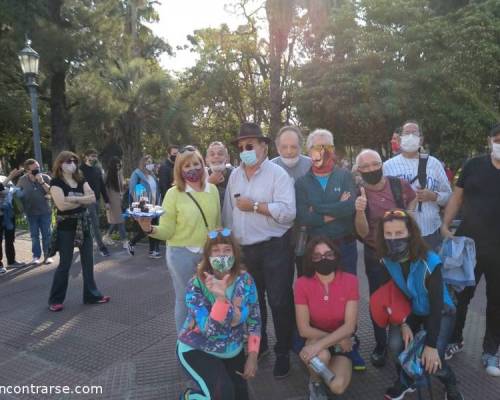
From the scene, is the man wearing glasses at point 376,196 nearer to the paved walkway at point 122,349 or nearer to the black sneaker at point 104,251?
the paved walkway at point 122,349

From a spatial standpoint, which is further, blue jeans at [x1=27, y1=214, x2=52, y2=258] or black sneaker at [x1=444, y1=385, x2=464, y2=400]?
blue jeans at [x1=27, y1=214, x2=52, y2=258]

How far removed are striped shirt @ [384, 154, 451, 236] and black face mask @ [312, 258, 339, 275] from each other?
987 millimetres

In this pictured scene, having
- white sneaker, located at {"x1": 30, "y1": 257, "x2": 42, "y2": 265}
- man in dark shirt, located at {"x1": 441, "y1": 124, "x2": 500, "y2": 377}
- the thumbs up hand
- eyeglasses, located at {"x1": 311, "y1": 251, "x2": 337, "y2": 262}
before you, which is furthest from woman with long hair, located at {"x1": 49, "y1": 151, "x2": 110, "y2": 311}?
man in dark shirt, located at {"x1": 441, "y1": 124, "x2": 500, "y2": 377}

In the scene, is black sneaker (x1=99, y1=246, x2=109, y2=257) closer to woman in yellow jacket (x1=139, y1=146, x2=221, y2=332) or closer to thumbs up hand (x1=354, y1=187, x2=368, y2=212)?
woman in yellow jacket (x1=139, y1=146, x2=221, y2=332)

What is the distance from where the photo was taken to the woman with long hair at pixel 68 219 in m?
4.57

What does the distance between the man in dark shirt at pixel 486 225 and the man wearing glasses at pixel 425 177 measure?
11cm

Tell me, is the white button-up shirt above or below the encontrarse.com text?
above

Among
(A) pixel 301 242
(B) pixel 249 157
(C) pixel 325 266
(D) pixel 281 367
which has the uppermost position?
(B) pixel 249 157

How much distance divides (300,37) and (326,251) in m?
16.9

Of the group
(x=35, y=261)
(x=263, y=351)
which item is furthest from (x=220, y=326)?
(x=35, y=261)

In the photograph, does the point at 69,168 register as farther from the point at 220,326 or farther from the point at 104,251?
the point at 104,251

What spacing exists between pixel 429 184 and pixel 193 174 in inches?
77.8

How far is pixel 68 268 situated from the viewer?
469 centimetres

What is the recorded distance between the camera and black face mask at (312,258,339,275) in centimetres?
287
